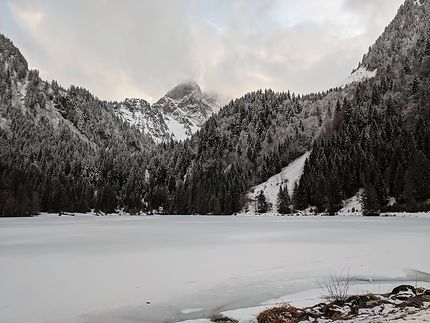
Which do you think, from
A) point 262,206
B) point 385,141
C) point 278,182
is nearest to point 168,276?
point 262,206

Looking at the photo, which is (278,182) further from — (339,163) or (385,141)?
(385,141)

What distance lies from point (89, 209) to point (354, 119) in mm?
126237

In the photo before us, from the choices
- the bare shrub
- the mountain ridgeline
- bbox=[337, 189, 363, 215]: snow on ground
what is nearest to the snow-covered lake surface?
the bare shrub

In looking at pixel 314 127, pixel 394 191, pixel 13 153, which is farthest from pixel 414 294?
pixel 13 153

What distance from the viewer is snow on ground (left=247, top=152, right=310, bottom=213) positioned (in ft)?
495

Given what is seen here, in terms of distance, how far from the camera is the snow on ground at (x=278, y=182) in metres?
151

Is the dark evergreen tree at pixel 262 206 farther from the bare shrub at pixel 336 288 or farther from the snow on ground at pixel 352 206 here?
the bare shrub at pixel 336 288

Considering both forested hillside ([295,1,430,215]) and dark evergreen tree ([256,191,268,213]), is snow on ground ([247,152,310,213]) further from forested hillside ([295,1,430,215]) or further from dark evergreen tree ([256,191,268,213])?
forested hillside ([295,1,430,215])

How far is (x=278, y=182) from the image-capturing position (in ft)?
529

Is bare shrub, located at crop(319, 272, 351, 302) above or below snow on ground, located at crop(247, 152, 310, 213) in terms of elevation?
below

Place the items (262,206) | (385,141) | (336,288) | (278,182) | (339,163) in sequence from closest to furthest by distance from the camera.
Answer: (336,288)
(385,141)
(339,163)
(262,206)
(278,182)

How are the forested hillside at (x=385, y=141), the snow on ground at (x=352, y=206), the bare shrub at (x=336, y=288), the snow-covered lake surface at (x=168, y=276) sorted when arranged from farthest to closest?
1. the snow on ground at (x=352, y=206)
2. the forested hillside at (x=385, y=141)
3. the bare shrub at (x=336, y=288)
4. the snow-covered lake surface at (x=168, y=276)

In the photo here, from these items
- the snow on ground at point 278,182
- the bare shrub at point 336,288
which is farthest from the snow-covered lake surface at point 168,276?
the snow on ground at point 278,182

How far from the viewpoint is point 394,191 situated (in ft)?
330
